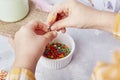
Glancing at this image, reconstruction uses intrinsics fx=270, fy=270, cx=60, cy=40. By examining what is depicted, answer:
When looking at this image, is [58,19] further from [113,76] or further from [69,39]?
[113,76]

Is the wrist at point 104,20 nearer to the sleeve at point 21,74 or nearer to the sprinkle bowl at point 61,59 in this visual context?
the sprinkle bowl at point 61,59

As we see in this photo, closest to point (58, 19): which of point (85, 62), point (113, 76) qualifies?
point (85, 62)

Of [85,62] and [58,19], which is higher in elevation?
[58,19]

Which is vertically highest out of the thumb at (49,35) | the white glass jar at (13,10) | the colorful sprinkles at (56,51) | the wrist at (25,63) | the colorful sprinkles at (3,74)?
the thumb at (49,35)

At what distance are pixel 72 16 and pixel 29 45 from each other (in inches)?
6.0

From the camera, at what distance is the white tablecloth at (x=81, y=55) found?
0.68 metres

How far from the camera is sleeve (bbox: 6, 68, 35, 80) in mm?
506

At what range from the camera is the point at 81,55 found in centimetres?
72

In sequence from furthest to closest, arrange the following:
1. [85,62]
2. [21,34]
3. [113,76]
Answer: [85,62]
[21,34]
[113,76]

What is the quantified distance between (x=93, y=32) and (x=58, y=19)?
5.7 inches

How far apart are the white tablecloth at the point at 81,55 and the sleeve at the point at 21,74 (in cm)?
16

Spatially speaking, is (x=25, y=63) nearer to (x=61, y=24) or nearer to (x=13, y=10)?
(x=61, y=24)

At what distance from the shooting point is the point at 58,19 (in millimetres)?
667

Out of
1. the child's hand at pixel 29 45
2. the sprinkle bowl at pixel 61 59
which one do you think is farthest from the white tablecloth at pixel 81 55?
the child's hand at pixel 29 45
